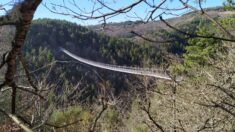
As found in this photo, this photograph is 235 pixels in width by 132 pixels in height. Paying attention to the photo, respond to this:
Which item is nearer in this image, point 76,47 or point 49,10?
point 49,10

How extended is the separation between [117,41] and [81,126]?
2864 inches

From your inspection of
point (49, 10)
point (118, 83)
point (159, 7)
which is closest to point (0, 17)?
point (159, 7)

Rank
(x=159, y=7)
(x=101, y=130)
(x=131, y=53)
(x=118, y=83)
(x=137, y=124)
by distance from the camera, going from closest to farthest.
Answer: (x=159, y=7) → (x=101, y=130) → (x=137, y=124) → (x=118, y=83) → (x=131, y=53)

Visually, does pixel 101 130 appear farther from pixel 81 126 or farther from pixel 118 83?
pixel 118 83

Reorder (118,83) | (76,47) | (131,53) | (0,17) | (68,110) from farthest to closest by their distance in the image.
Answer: (76,47)
(131,53)
(118,83)
(68,110)
(0,17)

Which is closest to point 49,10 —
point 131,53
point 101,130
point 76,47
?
point 101,130

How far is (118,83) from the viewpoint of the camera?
57.2 meters

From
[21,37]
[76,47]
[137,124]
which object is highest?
[21,37]

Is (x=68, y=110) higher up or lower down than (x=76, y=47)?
higher up

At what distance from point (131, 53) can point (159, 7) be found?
75774 millimetres

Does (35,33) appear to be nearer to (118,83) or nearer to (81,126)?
(118,83)

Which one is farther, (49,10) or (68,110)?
(68,110)

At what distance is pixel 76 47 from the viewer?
101 meters

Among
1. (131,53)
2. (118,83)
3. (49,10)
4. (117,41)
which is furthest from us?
(117,41)
